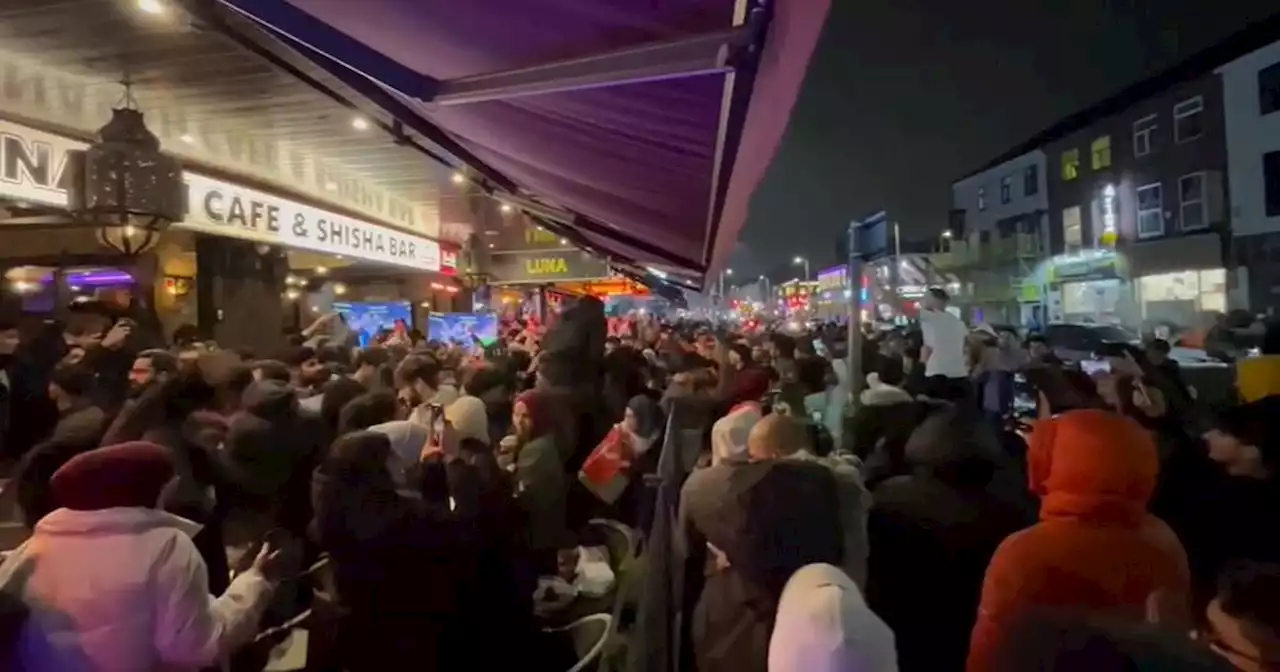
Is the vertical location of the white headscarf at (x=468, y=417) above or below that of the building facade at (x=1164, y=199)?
below

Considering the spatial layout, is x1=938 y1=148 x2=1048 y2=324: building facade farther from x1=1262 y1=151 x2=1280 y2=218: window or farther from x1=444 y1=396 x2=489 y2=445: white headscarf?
x1=444 y1=396 x2=489 y2=445: white headscarf

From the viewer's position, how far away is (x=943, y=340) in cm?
858

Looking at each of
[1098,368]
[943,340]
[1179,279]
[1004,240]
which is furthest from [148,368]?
[1004,240]

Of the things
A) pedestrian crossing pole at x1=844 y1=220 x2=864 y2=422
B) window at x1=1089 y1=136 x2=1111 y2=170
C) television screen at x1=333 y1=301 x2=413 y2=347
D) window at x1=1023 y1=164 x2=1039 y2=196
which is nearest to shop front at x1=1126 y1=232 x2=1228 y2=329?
window at x1=1089 y1=136 x2=1111 y2=170

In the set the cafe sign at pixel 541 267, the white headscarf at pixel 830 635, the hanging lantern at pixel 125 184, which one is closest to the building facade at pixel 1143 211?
the cafe sign at pixel 541 267

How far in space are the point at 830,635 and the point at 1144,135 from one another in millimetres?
34818

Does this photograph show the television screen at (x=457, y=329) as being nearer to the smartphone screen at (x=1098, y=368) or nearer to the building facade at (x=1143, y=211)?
the smartphone screen at (x=1098, y=368)

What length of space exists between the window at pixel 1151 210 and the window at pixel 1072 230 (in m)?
4.60

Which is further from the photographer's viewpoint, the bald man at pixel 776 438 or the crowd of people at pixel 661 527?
the bald man at pixel 776 438

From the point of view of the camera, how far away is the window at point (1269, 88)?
2422 cm

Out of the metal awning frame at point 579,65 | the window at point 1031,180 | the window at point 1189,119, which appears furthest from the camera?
the window at point 1031,180

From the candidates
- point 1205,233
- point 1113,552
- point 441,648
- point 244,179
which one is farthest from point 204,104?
point 1205,233

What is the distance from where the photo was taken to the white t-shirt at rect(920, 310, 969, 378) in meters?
8.51

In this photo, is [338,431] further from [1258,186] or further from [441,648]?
[1258,186]
